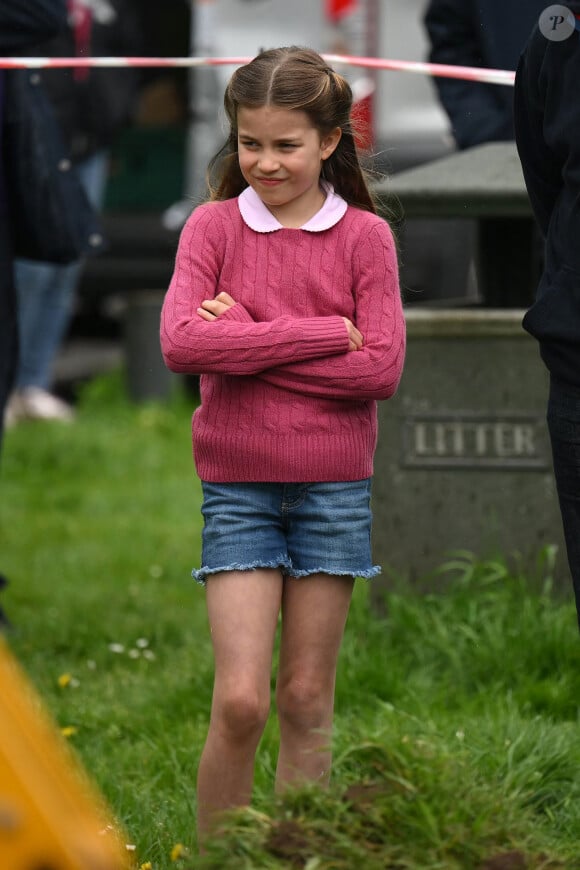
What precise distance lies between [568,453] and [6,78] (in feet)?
7.87

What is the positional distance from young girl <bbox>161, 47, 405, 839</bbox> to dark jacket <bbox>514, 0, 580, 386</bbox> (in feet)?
0.95

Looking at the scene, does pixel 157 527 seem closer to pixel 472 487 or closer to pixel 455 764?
pixel 472 487

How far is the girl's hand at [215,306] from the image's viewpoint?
2953mm

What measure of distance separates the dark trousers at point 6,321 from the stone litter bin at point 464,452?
3.59 ft

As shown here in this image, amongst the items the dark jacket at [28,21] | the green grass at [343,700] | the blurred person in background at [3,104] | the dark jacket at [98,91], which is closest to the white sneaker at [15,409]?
the dark jacket at [98,91]

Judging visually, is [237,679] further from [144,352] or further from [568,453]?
[144,352]

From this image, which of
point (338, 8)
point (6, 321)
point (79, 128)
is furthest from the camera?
point (338, 8)

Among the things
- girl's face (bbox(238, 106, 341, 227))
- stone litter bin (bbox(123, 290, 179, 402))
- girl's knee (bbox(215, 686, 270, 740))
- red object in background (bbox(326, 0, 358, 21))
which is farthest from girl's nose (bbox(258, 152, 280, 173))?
red object in background (bbox(326, 0, 358, 21))

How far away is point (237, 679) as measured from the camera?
292 centimetres

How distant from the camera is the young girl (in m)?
2.94

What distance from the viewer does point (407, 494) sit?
466 centimetres

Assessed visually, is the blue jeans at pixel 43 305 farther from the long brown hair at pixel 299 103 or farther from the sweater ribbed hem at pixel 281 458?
the sweater ribbed hem at pixel 281 458

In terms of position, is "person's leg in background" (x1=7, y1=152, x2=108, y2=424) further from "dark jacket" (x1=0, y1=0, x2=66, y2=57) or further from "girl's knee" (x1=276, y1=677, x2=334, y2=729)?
"girl's knee" (x1=276, y1=677, x2=334, y2=729)

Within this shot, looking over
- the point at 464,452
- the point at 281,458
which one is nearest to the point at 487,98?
the point at 464,452
